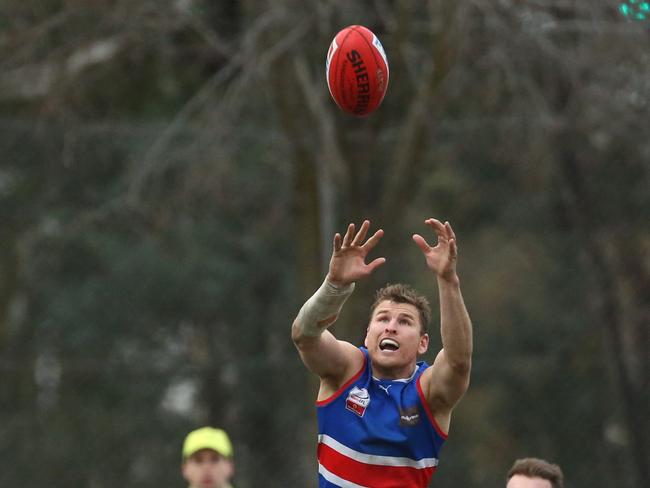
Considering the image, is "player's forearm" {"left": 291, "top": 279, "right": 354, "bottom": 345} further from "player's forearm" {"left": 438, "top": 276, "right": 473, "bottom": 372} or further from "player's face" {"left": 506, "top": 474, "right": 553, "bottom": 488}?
"player's face" {"left": 506, "top": 474, "right": 553, "bottom": 488}

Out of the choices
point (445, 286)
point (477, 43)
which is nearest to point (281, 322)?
point (477, 43)

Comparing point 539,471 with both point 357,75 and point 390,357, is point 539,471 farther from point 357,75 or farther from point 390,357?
point 357,75

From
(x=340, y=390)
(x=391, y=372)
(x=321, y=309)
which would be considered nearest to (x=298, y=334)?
(x=321, y=309)

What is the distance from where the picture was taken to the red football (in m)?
6.67

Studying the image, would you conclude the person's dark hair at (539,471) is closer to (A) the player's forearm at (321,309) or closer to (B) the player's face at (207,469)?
(A) the player's forearm at (321,309)

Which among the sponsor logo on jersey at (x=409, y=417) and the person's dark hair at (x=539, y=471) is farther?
the person's dark hair at (x=539, y=471)

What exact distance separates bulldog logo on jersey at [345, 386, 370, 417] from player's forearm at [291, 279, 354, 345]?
0.33 meters

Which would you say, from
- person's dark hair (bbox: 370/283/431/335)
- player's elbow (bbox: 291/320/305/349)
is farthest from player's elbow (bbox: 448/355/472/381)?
player's elbow (bbox: 291/320/305/349)

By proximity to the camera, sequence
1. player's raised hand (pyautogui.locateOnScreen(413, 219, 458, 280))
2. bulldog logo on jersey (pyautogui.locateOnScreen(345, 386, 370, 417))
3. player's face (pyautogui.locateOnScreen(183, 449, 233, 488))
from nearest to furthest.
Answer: player's raised hand (pyautogui.locateOnScreen(413, 219, 458, 280)), bulldog logo on jersey (pyautogui.locateOnScreen(345, 386, 370, 417)), player's face (pyautogui.locateOnScreen(183, 449, 233, 488))

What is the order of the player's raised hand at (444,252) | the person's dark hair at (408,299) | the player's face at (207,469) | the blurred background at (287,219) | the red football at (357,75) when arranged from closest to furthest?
the player's raised hand at (444,252) < the person's dark hair at (408,299) < the red football at (357,75) < the player's face at (207,469) < the blurred background at (287,219)

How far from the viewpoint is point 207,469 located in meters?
7.61

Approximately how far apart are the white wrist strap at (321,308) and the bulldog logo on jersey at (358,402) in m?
0.34

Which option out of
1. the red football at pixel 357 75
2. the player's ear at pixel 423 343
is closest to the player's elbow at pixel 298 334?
the player's ear at pixel 423 343

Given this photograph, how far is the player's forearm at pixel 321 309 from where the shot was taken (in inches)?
215
